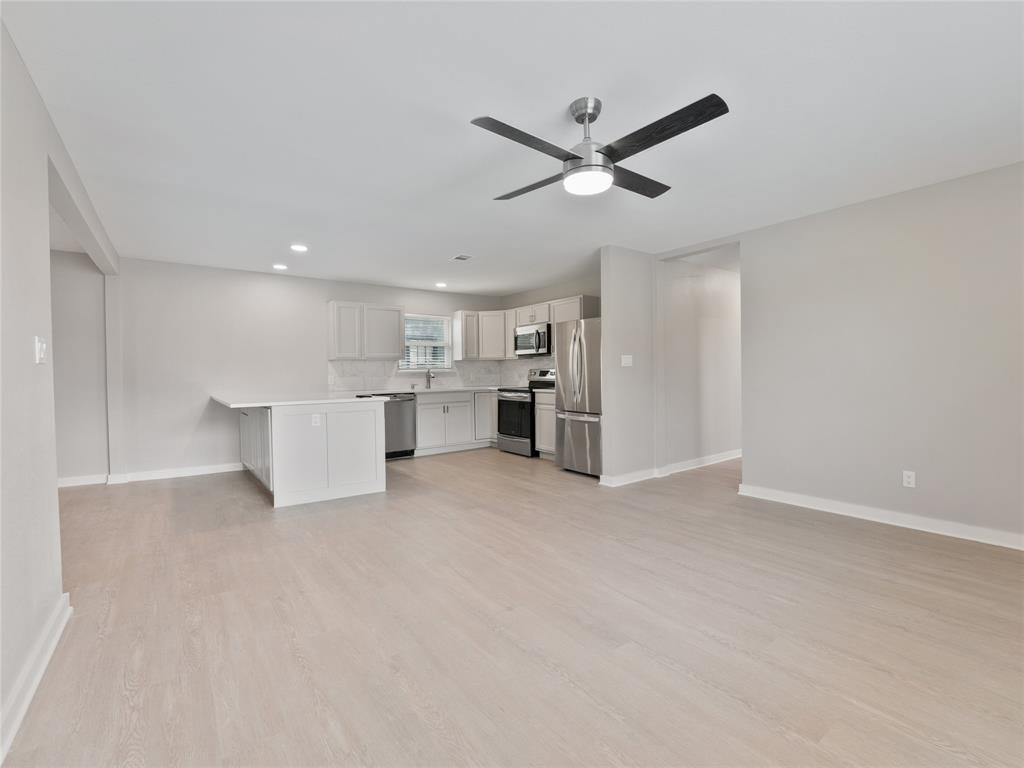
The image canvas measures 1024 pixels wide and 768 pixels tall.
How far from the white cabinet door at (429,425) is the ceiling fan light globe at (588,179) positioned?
15.5 feet

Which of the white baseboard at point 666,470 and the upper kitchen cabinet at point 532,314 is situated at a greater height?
the upper kitchen cabinet at point 532,314

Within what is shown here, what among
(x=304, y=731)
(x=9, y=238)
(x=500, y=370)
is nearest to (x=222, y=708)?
(x=304, y=731)

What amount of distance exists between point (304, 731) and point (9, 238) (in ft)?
6.43

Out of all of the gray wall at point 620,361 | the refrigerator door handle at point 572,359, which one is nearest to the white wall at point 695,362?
the gray wall at point 620,361

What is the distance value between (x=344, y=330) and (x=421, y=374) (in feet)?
4.65

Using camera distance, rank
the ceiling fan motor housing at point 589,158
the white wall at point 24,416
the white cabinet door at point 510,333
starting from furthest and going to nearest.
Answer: the white cabinet door at point 510,333, the ceiling fan motor housing at point 589,158, the white wall at point 24,416

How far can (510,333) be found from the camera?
7.24 m

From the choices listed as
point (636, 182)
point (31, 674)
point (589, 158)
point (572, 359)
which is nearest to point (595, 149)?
point (589, 158)

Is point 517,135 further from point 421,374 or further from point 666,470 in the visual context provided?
point 421,374

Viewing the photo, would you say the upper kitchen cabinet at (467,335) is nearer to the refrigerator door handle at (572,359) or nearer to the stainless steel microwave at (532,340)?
the stainless steel microwave at (532,340)

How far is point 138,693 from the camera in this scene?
1.69 meters

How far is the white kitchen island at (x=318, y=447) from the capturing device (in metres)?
4.06

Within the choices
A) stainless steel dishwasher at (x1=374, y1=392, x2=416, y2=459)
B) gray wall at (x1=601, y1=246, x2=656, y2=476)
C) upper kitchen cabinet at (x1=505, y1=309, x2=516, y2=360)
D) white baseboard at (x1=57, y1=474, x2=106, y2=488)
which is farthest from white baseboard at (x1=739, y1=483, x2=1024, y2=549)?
white baseboard at (x1=57, y1=474, x2=106, y2=488)

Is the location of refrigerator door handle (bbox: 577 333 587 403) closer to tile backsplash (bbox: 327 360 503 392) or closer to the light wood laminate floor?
the light wood laminate floor
